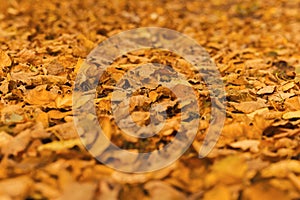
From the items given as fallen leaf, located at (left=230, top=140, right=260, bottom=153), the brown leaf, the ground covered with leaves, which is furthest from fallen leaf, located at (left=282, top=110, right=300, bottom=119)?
the brown leaf

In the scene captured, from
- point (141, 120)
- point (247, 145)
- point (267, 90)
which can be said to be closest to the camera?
point (247, 145)

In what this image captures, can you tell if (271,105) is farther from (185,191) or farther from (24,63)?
(24,63)

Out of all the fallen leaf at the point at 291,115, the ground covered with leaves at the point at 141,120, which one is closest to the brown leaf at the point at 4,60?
the ground covered with leaves at the point at 141,120

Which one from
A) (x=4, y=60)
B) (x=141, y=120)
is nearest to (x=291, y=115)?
(x=141, y=120)

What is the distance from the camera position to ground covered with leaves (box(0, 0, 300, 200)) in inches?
46.2

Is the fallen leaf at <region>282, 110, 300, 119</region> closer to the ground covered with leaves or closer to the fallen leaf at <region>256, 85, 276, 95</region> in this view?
the ground covered with leaves

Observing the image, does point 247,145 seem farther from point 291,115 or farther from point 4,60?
point 4,60

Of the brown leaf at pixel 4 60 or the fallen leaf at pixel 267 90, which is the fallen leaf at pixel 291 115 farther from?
the brown leaf at pixel 4 60

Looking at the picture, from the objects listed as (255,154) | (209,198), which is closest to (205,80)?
(255,154)

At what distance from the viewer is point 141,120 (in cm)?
155

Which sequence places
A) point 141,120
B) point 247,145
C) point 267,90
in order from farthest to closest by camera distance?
1. point 267,90
2. point 141,120
3. point 247,145

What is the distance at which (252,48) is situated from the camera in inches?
115

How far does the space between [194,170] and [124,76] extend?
0.87 meters

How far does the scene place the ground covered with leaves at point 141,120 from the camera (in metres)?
1.17
